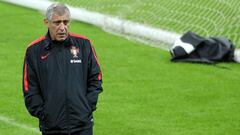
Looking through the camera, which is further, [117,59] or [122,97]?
[117,59]

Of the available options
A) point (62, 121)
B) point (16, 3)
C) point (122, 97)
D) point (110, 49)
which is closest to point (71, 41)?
point (62, 121)

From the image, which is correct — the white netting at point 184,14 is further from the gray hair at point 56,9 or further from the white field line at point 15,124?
the gray hair at point 56,9

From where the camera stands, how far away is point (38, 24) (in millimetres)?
15047

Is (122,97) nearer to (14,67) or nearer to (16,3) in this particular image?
(14,67)

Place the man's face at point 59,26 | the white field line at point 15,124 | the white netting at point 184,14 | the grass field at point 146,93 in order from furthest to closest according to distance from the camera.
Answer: the white netting at point 184,14, the grass field at point 146,93, the white field line at point 15,124, the man's face at point 59,26

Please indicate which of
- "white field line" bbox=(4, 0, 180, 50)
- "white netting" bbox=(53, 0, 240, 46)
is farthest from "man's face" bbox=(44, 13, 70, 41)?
"white netting" bbox=(53, 0, 240, 46)

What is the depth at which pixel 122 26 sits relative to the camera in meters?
14.4


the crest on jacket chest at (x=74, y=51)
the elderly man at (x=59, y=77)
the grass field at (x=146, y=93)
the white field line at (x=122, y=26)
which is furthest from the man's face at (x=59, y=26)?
the white field line at (x=122, y=26)

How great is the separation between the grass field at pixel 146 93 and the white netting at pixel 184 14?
1.09 m

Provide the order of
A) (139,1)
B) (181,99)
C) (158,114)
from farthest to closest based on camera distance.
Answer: (139,1), (181,99), (158,114)

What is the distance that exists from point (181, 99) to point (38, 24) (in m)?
5.52

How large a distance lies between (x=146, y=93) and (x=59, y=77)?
188 inches

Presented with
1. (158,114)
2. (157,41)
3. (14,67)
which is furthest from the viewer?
(157,41)

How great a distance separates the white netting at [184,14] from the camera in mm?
13945
